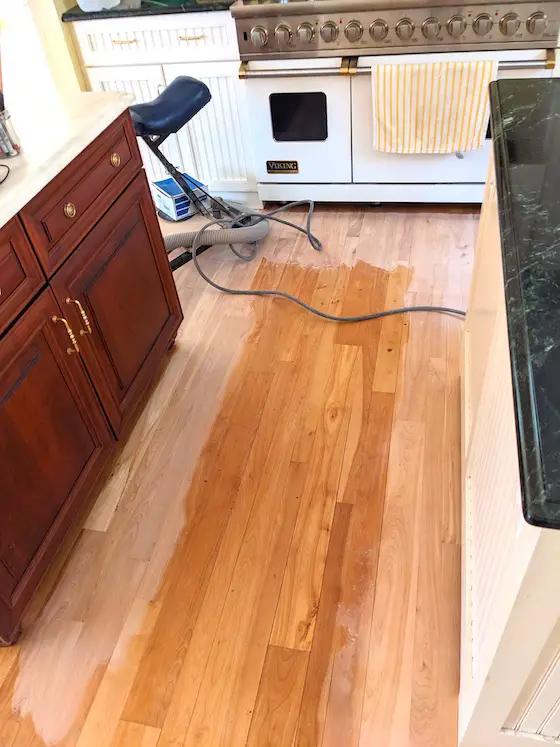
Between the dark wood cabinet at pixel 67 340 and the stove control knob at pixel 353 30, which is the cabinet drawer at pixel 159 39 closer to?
the stove control knob at pixel 353 30

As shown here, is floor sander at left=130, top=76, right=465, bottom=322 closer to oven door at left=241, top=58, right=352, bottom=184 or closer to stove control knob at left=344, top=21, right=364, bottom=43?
oven door at left=241, top=58, right=352, bottom=184

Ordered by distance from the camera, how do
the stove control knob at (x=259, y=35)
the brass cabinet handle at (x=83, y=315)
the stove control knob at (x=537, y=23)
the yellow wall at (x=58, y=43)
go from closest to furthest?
the brass cabinet handle at (x=83, y=315) → the stove control knob at (x=537, y=23) → the stove control knob at (x=259, y=35) → the yellow wall at (x=58, y=43)

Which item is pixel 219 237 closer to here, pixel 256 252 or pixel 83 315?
pixel 256 252

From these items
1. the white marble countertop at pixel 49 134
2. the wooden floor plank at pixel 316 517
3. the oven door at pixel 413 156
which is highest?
the white marble countertop at pixel 49 134

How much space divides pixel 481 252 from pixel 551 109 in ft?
1.27

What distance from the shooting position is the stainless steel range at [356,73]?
230cm

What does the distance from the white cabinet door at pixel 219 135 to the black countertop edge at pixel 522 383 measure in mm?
1822

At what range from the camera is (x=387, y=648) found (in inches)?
54.8

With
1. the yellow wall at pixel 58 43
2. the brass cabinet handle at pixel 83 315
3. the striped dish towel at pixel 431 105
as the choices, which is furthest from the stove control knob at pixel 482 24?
the brass cabinet handle at pixel 83 315

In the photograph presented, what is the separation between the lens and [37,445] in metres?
1.46

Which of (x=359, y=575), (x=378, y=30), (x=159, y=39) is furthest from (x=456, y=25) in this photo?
(x=359, y=575)

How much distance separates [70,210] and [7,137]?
0.21 m

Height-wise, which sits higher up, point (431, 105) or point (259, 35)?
point (259, 35)

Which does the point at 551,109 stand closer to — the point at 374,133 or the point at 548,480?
the point at 548,480
